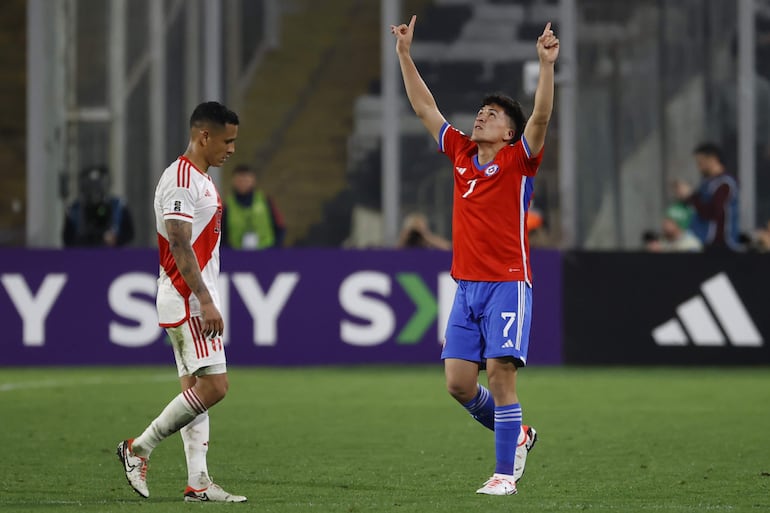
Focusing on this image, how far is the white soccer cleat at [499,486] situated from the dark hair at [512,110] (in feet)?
5.48

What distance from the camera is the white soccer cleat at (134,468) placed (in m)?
7.24

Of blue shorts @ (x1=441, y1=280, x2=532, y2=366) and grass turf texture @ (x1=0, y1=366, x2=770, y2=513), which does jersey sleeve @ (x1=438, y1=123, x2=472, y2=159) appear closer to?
blue shorts @ (x1=441, y1=280, x2=532, y2=366)

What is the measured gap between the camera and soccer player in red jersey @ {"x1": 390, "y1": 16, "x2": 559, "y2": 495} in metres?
7.56

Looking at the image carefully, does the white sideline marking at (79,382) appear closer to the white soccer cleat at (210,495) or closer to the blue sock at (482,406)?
the blue sock at (482,406)

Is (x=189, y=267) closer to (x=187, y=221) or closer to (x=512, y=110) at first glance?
(x=187, y=221)

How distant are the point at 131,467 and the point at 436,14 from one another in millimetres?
12127

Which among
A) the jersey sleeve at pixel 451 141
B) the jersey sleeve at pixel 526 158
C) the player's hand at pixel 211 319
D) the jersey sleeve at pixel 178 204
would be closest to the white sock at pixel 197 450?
the player's hand at pixel 211 319

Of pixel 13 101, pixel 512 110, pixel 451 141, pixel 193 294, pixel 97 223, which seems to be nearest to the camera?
pixel 193 294

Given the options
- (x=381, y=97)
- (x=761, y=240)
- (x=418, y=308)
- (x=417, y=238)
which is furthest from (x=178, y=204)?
(x=761, y=240)

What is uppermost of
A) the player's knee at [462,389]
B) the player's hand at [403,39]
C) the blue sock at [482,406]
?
the player's hand at [403,39]

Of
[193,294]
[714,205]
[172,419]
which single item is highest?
[193,294]

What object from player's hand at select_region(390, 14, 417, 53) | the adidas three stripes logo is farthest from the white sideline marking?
player's hand at select_region(390, 14, 417, 53)

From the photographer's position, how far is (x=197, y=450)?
734cm

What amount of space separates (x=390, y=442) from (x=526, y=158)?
2.85 meters
